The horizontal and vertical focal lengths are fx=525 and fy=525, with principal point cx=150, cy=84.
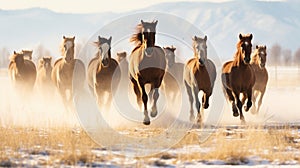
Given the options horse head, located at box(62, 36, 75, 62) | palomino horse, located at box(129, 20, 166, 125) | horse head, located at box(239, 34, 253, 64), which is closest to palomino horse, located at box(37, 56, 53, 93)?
horse head, located at box(62, 36, 75, 62)

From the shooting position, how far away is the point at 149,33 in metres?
12.9

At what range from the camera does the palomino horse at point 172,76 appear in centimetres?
1777

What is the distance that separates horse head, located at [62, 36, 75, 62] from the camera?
1584 cm

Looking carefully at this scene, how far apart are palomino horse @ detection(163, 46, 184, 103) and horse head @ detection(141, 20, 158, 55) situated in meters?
4.74

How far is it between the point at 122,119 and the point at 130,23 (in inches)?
129

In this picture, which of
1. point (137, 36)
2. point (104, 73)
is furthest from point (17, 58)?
point (137, 36)

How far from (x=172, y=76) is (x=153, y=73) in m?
4.77

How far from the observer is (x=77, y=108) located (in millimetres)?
16609

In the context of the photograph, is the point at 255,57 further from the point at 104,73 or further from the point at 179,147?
the point at 179,147

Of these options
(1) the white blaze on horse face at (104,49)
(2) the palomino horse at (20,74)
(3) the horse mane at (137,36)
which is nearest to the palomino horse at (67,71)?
(1) the white blaze on horse face at (104,49)

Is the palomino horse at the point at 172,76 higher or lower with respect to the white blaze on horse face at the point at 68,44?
lower

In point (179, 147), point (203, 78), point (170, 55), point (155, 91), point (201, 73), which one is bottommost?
point (179, 147)

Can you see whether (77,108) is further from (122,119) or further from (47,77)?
(47,77)

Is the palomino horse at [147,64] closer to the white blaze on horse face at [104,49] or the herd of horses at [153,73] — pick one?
the herd of horses at [153,73]
